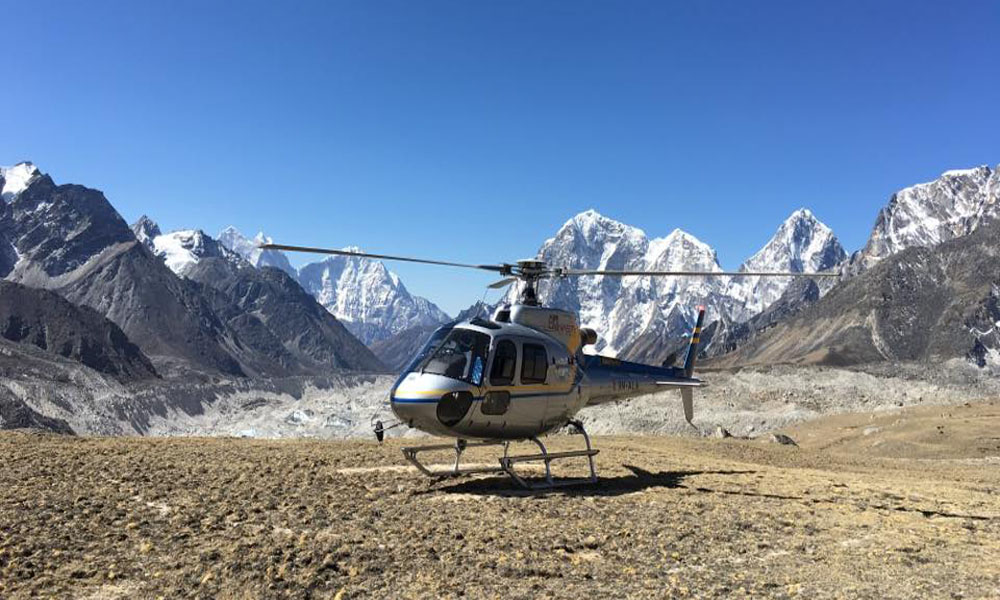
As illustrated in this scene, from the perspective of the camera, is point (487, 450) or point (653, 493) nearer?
point (653, 493)

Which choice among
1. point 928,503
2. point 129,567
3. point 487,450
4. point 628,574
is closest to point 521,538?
point 628,574

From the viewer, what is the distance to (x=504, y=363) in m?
14.5

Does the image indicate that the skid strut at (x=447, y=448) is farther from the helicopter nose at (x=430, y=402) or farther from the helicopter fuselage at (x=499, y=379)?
the helicopter nose at (x=430, y=402)

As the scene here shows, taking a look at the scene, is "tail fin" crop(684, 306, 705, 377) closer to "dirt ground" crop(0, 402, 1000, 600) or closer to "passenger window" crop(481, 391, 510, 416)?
"dirt ground" crop(0, 402, 1000, 600)

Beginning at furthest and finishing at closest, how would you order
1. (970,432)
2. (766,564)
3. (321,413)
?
(321,413), (970,432), (766,564)

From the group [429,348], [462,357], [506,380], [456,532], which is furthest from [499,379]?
[456,532]

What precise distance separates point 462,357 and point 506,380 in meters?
1.07

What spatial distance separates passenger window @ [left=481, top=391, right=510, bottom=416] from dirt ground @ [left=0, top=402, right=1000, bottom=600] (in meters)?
1.56

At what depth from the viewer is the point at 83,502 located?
10.6m

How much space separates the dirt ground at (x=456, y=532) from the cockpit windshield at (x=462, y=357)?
7.46 feet

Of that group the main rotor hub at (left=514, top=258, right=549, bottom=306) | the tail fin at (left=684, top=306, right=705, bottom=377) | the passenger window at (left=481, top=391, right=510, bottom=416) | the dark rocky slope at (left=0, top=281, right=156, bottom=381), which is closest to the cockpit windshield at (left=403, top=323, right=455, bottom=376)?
the passenger window at (left=481, top=391, right=510, bottom=416)

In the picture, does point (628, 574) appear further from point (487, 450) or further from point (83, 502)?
point (487, 450)

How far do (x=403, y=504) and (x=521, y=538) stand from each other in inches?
122

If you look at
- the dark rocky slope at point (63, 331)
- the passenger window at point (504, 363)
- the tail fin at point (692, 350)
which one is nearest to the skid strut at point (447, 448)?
the passenger window at point (504, 363)
